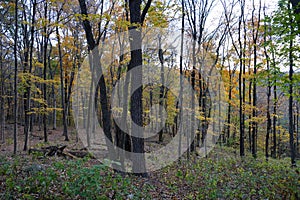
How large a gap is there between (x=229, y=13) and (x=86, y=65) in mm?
13890

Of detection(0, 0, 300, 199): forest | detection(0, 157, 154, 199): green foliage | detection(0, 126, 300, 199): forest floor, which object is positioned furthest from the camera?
detection(0, 0, 300, 199): forest

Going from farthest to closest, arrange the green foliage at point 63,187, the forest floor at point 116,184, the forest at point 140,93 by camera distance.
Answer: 1. the forest at point 140,93
2. the forest floor at point 116,184
3. the green foliage at point 63,187

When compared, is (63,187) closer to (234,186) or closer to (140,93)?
(140,93)

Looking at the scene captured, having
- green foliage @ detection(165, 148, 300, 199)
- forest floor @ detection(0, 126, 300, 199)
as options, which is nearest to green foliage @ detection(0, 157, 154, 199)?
forest floor @ detection(0, 126, 300, 199)

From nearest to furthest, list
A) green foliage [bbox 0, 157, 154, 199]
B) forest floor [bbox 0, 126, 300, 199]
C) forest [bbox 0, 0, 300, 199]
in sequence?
green foliage [bbox 0, 157, 154, 199], forest floor [bbox 0, 126, 300, 199], forest [bbox 0, 0, 300, 199]

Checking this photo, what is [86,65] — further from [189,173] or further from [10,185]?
[10,185]

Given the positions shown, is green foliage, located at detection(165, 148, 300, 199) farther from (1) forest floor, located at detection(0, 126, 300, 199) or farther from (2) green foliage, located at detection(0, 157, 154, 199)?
(2) green foliage, located at detection(0, 157, 154, 199)

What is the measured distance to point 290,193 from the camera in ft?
19.6

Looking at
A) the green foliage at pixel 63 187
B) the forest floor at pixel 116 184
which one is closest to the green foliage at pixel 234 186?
the forest floor at pixel 116 184

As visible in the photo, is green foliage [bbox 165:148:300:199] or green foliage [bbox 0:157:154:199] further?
green foliage [bbox 165:148:300:199]

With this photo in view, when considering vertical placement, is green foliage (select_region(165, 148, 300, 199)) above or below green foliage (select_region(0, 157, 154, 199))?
below

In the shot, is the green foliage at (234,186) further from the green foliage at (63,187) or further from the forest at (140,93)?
the green foliage at (63,187)

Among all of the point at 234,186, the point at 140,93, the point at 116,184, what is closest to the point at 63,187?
the point at 116,184

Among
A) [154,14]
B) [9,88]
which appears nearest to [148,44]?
[154,14]
